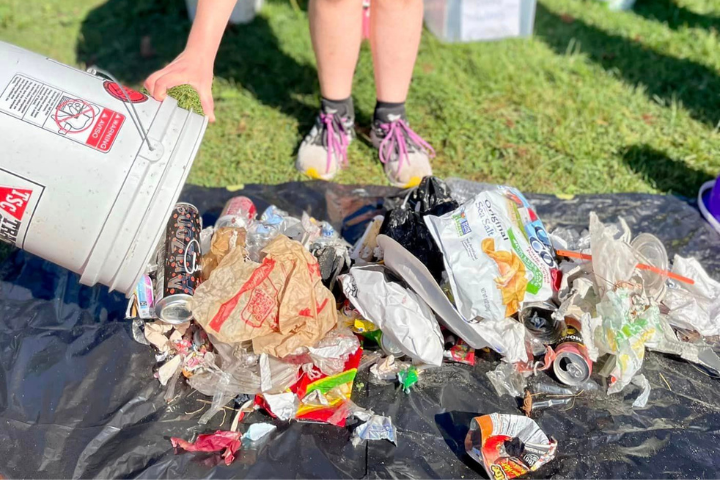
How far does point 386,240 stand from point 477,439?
1.97ft

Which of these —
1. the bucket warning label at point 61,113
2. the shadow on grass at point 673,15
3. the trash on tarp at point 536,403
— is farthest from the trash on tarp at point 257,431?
the shadow on grass at point 673,15

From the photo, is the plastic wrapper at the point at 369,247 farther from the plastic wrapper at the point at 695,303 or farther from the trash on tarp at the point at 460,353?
the plastic wrapper at the point at 695,303

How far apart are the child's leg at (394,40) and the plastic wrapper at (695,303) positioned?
1314mm

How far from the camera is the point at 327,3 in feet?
7.28

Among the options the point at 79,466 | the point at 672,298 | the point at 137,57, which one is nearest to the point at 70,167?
the point at 79,466

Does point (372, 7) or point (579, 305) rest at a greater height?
point (372, 7)

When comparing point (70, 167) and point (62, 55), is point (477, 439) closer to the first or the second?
point (70, 167)

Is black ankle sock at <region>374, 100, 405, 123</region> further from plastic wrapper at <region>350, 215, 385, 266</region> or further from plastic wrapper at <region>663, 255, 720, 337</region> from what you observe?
plastic wrapper at <region>663, 255, 720, 337</region>

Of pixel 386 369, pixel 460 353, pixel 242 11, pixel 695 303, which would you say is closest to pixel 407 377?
pixel 386 369

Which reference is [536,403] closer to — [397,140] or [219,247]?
[219,247]

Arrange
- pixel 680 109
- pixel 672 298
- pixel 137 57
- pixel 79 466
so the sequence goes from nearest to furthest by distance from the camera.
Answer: pixel 79 466, pixel 672 298, pixel 680 109, pixel 137 57

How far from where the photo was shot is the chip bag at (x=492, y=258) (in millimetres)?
1545

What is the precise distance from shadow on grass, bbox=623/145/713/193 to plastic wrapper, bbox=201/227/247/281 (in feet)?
6.06

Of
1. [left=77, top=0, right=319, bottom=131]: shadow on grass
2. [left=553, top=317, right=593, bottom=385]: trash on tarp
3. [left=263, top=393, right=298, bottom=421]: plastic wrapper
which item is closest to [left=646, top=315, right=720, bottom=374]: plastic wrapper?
[left=553, top=317, right=593, bottom=385]: trash on tarp
